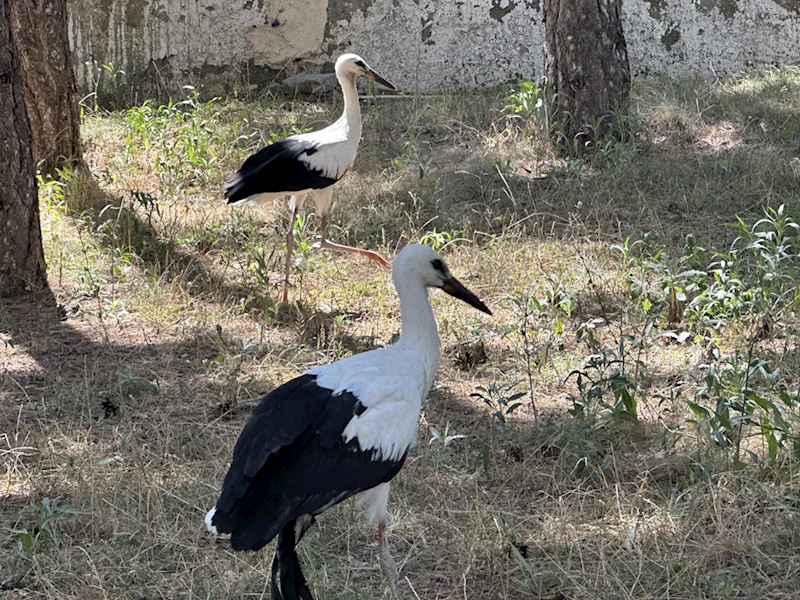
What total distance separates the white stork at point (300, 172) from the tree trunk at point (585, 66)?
6.15 feet

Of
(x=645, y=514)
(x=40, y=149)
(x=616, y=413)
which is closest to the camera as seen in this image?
(x=645, y=514)

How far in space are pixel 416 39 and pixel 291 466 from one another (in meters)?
6.90

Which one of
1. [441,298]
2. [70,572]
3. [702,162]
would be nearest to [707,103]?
[702,162]

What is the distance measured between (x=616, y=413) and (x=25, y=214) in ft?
10.9

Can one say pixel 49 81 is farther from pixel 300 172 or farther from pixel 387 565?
pixel 387 565

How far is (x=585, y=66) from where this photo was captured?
7.25m

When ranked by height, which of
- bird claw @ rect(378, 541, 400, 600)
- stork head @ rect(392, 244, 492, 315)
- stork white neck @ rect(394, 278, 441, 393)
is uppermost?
stork head @ rect(392, 244, 492, 315)

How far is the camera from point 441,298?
5.63 m

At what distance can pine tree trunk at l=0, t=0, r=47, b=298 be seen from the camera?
5.41 m

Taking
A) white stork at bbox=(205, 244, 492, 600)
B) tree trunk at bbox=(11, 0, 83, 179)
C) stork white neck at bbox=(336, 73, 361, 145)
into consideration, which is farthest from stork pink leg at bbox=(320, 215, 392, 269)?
white stork at bbox=(205, 244, 492, 600)

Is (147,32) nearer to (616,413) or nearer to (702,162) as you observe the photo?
(702,162)

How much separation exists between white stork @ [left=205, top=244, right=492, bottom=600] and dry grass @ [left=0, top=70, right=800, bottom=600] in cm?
34

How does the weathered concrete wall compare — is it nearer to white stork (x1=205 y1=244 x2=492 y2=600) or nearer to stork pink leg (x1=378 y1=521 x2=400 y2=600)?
white stork (x1=205 y1=244 x2=492 y2=600)

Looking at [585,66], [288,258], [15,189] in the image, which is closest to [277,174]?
[288,258]
